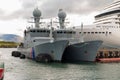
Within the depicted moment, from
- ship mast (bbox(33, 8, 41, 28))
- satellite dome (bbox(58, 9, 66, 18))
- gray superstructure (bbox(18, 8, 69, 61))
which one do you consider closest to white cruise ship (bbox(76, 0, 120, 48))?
satellite dome (bbox(58, 9, 66, 18))

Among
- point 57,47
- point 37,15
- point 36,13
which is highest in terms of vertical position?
point 36,13

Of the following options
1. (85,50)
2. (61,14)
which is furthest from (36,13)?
(85,50)

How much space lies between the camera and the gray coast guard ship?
5916 centimetres

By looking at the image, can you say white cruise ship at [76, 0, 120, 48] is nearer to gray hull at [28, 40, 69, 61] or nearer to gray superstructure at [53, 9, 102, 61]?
gray superstructure at [53, 9, 102, 61]

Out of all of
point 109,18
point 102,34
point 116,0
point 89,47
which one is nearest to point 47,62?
point 89,47

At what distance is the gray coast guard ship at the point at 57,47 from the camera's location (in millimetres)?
59159

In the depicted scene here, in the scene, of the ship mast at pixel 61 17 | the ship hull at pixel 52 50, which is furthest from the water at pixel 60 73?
the ship mast at pixel 61 17

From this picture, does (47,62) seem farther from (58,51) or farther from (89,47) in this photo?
(89,47)

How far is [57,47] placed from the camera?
5906 centimetres

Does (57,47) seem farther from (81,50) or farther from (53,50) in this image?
(81,50)

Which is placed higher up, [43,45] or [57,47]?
[43,45]

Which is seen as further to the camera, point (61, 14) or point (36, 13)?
point (61, 14)

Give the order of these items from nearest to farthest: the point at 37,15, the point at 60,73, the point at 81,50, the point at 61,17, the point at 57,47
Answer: the point at 60,73, the point at 57,47, the point at 81,50, the point at 37,15, the point at 61,17

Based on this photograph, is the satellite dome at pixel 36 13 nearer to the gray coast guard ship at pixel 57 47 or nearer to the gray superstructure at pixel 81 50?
the gray coast guard ship at pixel 57 47
